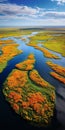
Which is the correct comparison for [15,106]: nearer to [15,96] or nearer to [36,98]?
[15,96]

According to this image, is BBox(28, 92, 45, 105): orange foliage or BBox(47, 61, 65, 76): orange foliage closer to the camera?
BBox(28, 92, 45, 105): orange foliage

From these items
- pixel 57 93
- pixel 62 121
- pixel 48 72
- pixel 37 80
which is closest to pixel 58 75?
pixel 48 72

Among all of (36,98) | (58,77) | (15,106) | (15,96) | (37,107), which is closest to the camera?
(37,107)

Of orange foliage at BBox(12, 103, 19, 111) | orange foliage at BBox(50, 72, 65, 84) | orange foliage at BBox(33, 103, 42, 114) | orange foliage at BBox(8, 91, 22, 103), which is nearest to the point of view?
orange foliage at BBox(33, 103, 42, 114)

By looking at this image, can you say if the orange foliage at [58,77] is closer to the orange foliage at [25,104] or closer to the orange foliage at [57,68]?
the orange foliage at [57,68]

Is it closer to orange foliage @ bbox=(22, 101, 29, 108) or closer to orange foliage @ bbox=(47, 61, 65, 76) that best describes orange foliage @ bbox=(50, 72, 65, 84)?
orange foliage @ bbox=(47, 61, 65, 76)

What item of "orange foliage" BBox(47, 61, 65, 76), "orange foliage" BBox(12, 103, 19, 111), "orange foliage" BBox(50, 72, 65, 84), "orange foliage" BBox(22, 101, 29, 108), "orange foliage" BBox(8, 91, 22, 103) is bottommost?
"orange foliage" BBox(47, 61, 65, 76)

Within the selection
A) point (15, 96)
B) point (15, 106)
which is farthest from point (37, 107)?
point (15, 96)

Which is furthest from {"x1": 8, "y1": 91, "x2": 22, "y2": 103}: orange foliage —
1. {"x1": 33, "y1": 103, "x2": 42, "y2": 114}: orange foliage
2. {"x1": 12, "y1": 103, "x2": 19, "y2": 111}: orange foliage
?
{"x1": 33, "y1": 103, "x2": 42, "y2": 114}: orange foliage

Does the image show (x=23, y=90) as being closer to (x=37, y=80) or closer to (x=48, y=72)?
(x=37, y=80)

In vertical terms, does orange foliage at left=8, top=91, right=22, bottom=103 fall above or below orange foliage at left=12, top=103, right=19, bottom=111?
below

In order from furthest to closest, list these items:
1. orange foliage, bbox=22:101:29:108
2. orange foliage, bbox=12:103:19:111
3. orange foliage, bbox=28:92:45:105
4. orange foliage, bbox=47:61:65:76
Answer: orange foliage, bbox=47:61:65:76 < orange foliage, bbox=28:92:45:105 < orange foliage, bbox=22:101:29:108 < orange foliage, bbox=12:103:19:111
